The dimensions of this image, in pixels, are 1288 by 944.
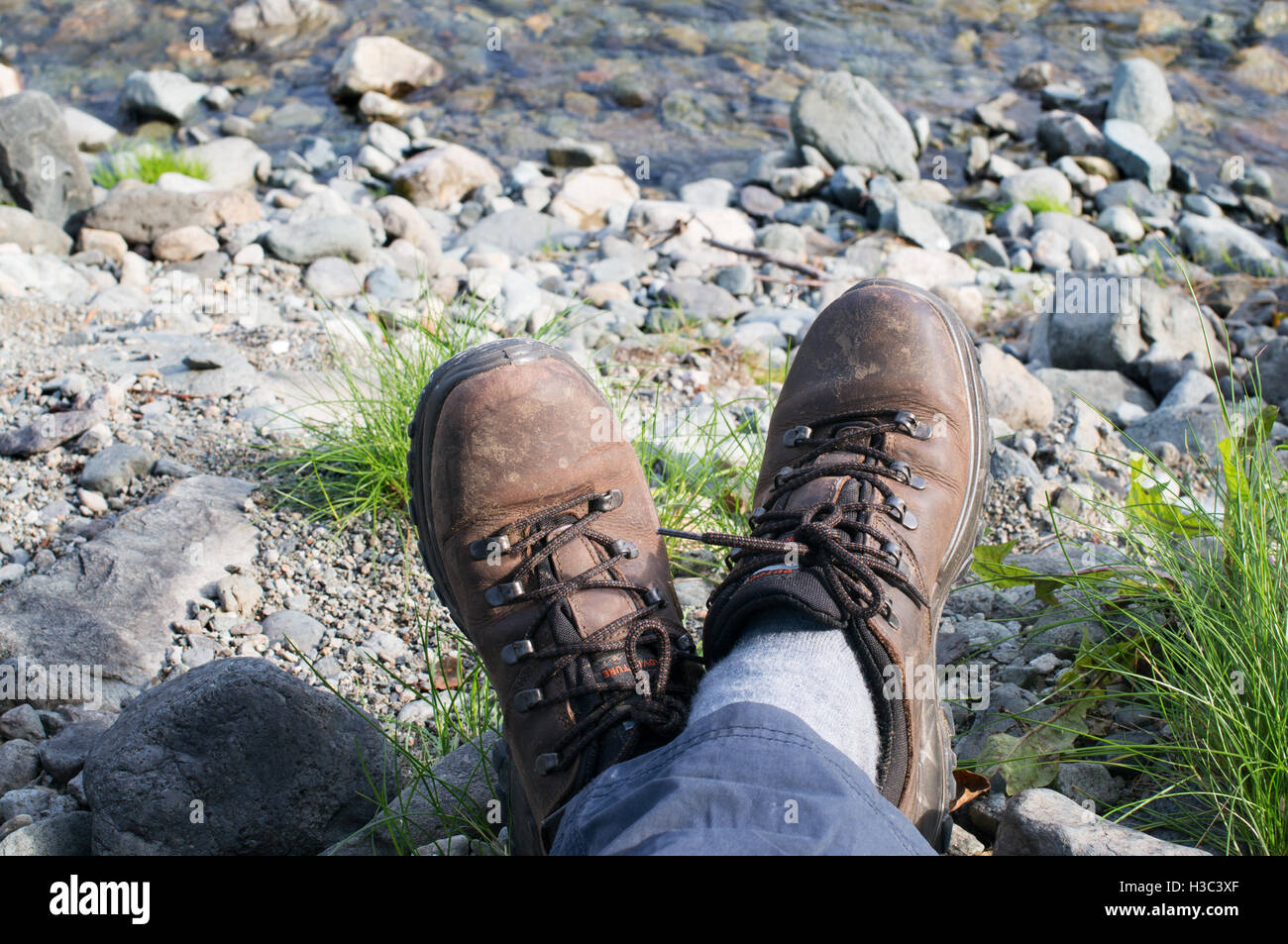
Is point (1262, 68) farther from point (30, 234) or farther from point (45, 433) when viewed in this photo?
point (45, 433)

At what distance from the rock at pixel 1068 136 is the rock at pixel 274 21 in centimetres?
603

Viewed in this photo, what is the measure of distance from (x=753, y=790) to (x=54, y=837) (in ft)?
3.83

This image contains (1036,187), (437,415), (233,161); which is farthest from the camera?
(1036,187)

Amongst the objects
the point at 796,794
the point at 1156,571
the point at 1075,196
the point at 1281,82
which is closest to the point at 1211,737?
the point at 1156,571

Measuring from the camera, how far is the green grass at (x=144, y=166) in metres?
5.68

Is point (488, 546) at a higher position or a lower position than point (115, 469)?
higher

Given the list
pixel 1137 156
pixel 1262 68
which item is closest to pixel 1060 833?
pixel 1137 156

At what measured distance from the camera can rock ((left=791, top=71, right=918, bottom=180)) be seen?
6785 millimetres

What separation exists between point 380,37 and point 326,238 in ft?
14.3

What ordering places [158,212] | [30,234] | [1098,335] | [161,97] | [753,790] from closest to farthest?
[753,790] < [1098,335] < [30,234] < [158,212] < [161,97]

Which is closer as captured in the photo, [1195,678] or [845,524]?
[1195,678]

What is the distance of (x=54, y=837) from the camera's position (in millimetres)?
1646

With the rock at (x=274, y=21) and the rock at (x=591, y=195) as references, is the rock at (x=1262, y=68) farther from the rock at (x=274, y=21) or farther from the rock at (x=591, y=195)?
the rock at (x=274, y=21)

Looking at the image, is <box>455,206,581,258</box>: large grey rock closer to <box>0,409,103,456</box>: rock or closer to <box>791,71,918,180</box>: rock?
<box>791,71,918,180</box>: rock
